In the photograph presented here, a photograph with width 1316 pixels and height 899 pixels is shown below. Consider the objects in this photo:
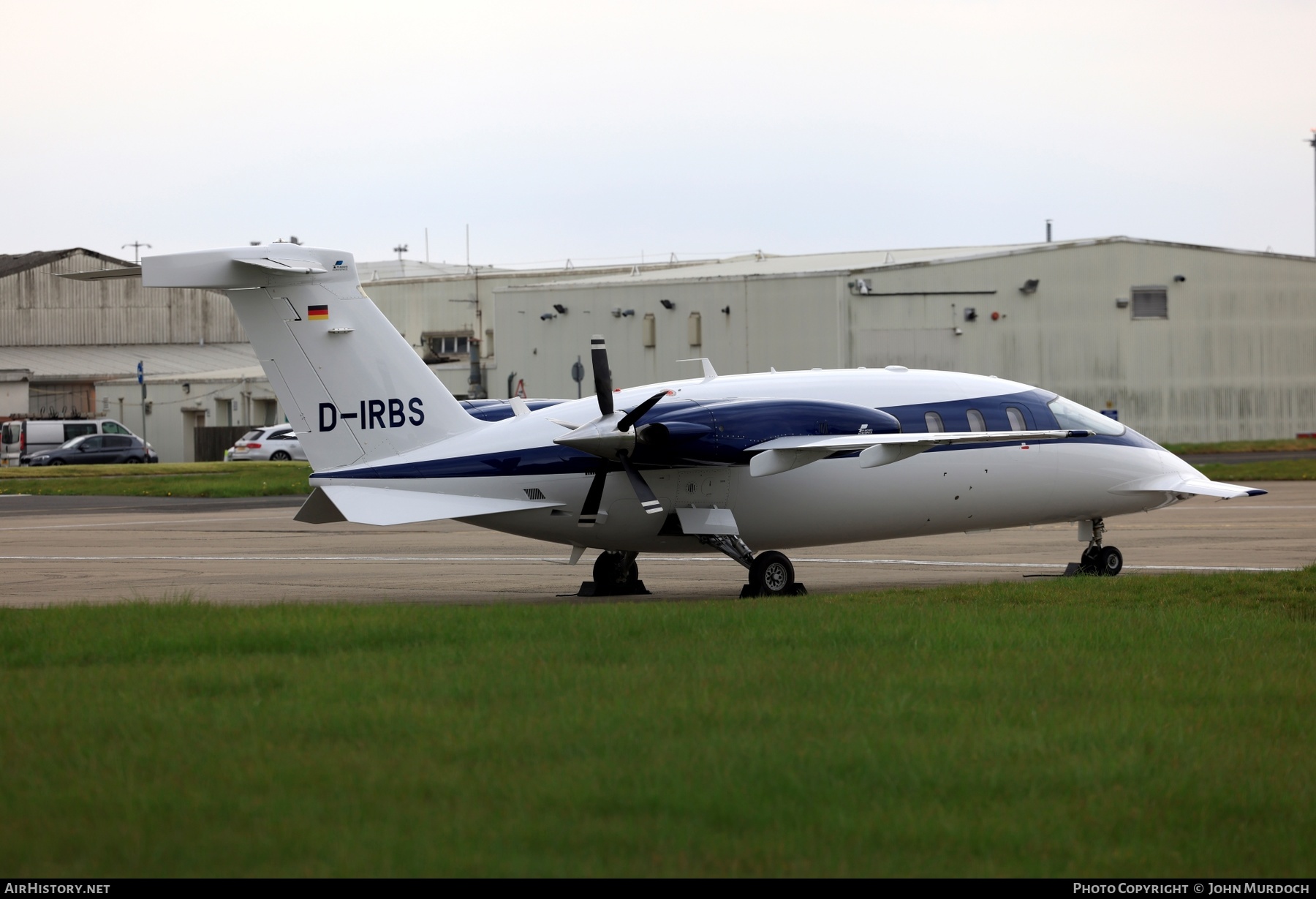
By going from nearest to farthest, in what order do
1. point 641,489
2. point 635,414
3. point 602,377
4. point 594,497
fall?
point 602,377 → point 635,414 → point 641,489 → point 594,497

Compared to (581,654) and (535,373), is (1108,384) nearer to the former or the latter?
(535,373)

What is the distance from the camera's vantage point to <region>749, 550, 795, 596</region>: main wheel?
17.0 metres

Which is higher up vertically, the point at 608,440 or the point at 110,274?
the point at 110,274

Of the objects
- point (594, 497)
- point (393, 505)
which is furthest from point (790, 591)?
point (393, 505)

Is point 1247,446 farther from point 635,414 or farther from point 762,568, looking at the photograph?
point 635,414

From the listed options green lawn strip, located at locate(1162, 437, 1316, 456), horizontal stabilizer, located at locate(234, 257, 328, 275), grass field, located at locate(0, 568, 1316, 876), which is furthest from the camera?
green lawn strip, located at locate(1162, 437, 1316, 456)

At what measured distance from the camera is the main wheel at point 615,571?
18.0m

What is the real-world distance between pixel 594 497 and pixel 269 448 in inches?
1777

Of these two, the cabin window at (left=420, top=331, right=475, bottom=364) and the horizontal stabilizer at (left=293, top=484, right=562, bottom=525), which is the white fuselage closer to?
the horizontal stabilizer at (left=293, top=484, right=562, bottom=525)

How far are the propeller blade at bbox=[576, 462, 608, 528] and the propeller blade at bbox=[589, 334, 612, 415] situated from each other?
680 mm

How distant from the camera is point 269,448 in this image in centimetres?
5894

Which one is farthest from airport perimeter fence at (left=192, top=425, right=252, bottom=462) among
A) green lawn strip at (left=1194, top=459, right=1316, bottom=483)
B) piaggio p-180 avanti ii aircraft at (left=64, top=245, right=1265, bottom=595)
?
piaggio p-180 avanti ii aircraft at (left=64, top=245, right=1265, bottom=595)

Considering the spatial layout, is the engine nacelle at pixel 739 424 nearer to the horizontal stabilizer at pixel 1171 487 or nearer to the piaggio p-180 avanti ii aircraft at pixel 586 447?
the piaggio p-180 avanti ii aircraft at pixel 586 447

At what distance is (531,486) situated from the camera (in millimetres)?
16641
